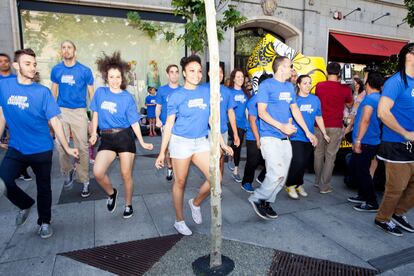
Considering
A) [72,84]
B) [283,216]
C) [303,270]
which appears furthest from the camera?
[72,84]

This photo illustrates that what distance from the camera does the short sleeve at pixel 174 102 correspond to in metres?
3.32

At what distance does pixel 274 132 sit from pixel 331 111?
5.89 feet

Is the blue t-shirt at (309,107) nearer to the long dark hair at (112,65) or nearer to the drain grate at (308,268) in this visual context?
the drain grate at (308,268)

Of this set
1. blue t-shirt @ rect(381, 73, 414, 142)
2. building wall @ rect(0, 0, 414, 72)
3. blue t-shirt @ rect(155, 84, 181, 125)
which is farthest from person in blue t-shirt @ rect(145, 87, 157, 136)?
blue t-shirt @ rect(381, 73, 414, 142)

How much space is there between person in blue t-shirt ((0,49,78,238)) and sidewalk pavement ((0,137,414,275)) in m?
0.40

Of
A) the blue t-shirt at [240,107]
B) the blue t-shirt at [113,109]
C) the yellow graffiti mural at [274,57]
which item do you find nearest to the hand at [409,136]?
the blue t-shirt at [240,107]

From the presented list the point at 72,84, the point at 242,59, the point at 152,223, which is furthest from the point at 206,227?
the point at 242,59

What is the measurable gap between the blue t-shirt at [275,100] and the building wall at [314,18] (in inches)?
327

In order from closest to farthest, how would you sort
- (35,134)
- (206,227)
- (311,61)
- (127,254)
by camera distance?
1. (127,254)
2. (35,134)
3. (206,227)
4. (311,61)

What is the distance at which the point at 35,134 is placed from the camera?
3402 millimetres

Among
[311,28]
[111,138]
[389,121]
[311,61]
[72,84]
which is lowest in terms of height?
[111,138]

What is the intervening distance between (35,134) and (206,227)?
7.37ft

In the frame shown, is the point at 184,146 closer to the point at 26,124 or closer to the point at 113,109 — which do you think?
the point at 113,109

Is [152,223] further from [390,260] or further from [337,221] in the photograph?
[390,260]
